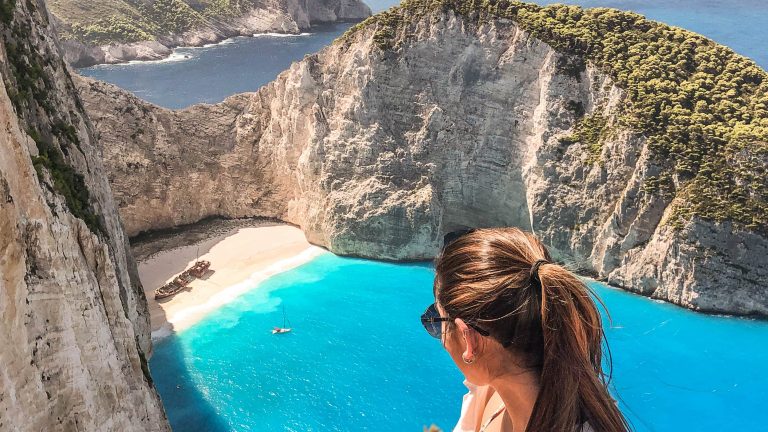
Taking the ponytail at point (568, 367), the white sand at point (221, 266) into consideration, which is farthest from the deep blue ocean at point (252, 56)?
the ponytail at point (568, 367)

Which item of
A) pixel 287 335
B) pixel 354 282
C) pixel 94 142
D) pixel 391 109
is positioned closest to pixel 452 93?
pixel 391 109

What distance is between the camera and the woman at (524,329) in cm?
284

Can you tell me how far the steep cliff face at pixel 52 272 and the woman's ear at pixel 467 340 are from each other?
32.5 feet

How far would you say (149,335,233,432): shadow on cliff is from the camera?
24125mm

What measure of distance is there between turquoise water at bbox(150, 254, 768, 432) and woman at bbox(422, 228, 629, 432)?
21213 millimetres

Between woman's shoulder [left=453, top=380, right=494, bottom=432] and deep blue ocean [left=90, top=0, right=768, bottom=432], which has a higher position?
woman's shoulder [left=453, top=380, right=494, bottom=432]

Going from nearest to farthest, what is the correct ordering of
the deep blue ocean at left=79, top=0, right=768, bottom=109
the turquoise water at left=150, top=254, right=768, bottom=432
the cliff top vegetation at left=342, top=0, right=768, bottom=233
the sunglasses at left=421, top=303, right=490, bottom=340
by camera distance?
the sunglasses at left=421, top=303, right=490, bottom=340, the turquoise water at left=150, top=254, right=768, bottom=432, the cliff top vegetation at left=342, top=0, right=768, bottom=233, the deep blue ocean at left=79, top=0, right=768, bottom=109

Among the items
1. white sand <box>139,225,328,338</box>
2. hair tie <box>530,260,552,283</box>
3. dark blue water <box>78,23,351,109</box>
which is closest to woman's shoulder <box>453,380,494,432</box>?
hair tie <box>530,260,552,283</box>

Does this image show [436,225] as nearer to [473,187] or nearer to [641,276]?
[473,187]

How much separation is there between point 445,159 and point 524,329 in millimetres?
35265

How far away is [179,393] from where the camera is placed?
2598 centimetres

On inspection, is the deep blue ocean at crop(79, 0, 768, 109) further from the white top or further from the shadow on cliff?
the white top

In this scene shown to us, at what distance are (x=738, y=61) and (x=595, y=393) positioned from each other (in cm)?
3845

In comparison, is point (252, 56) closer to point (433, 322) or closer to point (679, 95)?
point (679, 95)
